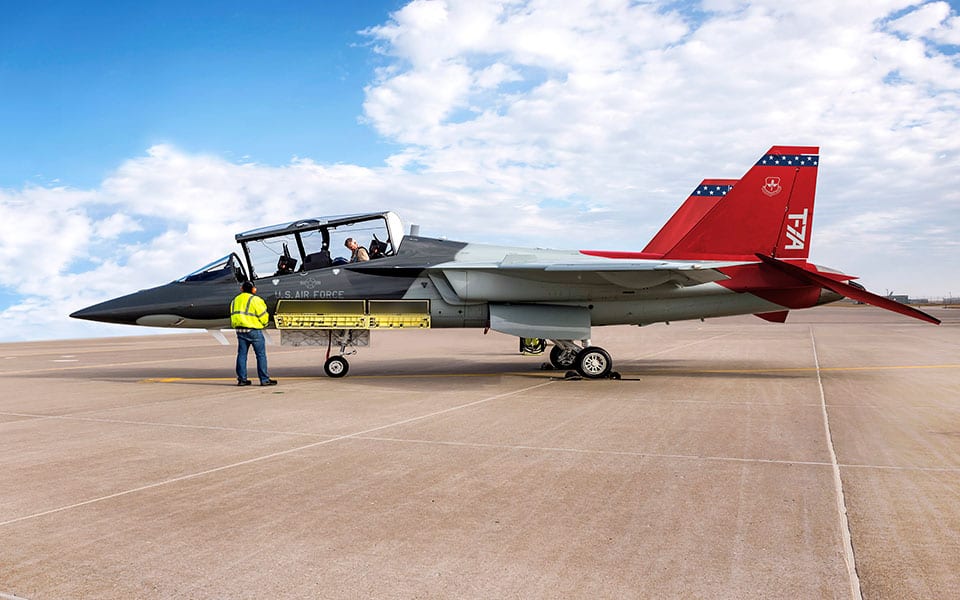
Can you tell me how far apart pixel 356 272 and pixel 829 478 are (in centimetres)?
844

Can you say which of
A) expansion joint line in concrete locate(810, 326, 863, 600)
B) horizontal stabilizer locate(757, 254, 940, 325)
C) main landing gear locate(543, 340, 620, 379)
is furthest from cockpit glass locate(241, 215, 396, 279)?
expansion joint line in concrete locate(810, 326, 863, 600)

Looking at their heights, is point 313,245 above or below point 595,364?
above

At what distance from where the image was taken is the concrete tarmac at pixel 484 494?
3.15 metres

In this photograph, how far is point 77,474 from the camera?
5168mm

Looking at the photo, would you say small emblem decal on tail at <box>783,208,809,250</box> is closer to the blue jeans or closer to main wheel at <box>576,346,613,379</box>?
main wheel at <box>576,346,613,379</box>

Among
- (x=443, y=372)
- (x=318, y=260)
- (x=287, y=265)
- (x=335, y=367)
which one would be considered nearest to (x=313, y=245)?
(x=318, y=260)

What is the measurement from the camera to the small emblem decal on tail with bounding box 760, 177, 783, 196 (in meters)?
12.3

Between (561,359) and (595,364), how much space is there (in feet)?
6.91

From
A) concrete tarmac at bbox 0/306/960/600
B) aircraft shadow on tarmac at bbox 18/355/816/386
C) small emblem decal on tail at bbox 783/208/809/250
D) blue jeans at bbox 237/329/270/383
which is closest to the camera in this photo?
concrete tarmac at bbox 0/306/960/600

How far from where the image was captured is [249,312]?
436 inches

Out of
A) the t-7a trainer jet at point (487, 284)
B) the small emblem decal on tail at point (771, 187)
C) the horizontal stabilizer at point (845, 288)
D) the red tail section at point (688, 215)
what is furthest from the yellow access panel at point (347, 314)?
the red tail section at point (688, 215)

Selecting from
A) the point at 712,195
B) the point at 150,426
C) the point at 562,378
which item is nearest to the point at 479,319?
the point at 562,378

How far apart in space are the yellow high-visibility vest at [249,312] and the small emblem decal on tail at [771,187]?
9.05 metres

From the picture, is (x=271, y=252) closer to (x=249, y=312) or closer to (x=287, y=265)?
(x=287, y=265)
